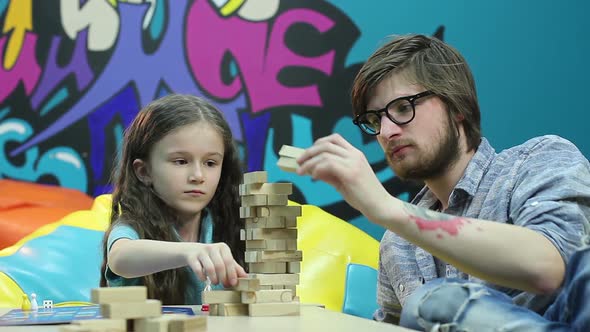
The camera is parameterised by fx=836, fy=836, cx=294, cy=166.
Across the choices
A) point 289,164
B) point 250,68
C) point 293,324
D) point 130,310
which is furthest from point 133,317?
point 250,68

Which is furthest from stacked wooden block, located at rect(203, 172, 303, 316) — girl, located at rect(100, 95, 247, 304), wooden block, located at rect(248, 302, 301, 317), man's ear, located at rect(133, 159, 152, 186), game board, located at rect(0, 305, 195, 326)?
man's ear, located at rect(133, 159, 152, 186)

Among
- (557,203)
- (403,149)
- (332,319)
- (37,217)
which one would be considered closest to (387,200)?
(332,319)

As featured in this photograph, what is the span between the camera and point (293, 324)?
1233 millimetres

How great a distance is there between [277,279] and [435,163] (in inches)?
21.3

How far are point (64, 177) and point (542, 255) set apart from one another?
2.38 metres

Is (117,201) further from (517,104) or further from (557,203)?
(517,104)

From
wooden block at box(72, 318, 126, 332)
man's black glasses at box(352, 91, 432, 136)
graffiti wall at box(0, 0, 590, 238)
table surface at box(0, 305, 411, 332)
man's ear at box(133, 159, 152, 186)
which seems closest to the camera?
wooden block at box(72, 318, 126, 332)

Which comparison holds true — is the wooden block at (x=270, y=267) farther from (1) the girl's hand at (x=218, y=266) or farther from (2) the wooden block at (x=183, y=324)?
(2) the wooden block at (x=183, y=324)

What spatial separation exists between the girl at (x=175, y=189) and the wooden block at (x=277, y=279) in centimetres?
51

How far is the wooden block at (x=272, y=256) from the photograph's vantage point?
1427mm

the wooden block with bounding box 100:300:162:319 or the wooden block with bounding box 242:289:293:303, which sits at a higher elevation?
the wooden block with bounding box 100:300:162:319

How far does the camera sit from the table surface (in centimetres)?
116

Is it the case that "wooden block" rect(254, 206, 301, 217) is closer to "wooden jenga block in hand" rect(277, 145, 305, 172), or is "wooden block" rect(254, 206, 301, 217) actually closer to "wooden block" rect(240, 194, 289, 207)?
"wooden block" rect(240, 194, 289, 207)

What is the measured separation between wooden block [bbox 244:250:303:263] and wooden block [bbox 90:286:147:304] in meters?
0.37
